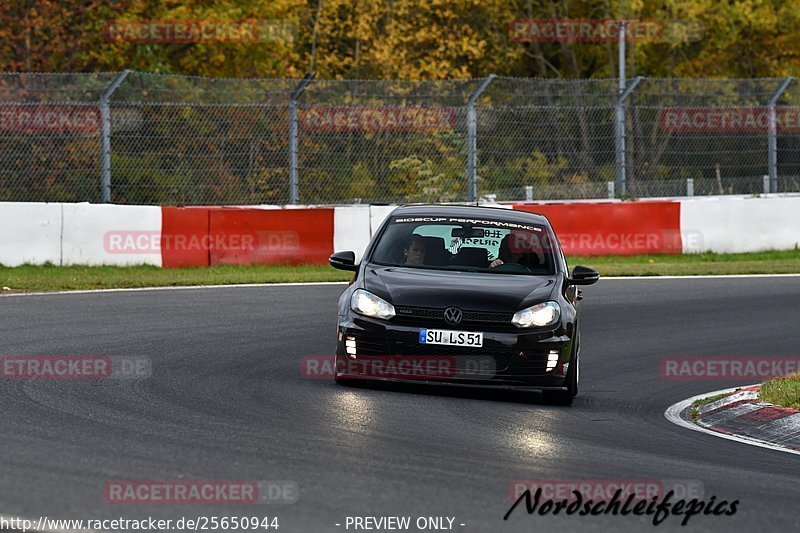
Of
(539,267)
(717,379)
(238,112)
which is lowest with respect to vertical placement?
(717,379)

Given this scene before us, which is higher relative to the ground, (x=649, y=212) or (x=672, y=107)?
(x=672, y=107)

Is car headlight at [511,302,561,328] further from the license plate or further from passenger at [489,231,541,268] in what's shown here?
passenger at [489,231,541,268]

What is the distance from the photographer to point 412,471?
7.35 meters

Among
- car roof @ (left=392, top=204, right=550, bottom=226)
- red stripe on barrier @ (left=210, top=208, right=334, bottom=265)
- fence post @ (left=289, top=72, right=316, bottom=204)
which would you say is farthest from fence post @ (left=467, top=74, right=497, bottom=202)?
car roof @ (left=392, top=204, right=550, bottom=226)

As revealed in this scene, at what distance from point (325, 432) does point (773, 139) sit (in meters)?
19.1

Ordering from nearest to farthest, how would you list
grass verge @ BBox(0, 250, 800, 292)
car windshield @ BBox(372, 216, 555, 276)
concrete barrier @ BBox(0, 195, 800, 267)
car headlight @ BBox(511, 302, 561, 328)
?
car headlight @ BBox(511, 302, 561, 328) → car windshield @ BBox(372, 216, 555, 276) → grass verge @ BBox(0, 250, 800, 292) → concrete barrier @ BBox(0, 195, 800, 267)

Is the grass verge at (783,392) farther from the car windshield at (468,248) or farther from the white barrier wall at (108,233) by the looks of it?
the white barrier wall at (108,233)

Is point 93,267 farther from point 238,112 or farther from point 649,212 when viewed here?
point 649,212

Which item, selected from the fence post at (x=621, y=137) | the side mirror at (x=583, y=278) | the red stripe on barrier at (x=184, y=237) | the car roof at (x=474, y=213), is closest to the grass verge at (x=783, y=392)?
the side mirror at (x=583, y=278)

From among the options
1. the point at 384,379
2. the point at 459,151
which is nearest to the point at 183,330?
the point at 384,379

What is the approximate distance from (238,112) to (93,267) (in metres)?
3.30

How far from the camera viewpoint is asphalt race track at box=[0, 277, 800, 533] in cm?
657

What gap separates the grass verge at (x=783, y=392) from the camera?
10.5 metres

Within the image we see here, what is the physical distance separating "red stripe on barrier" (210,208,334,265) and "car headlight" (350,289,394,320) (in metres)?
10.3
